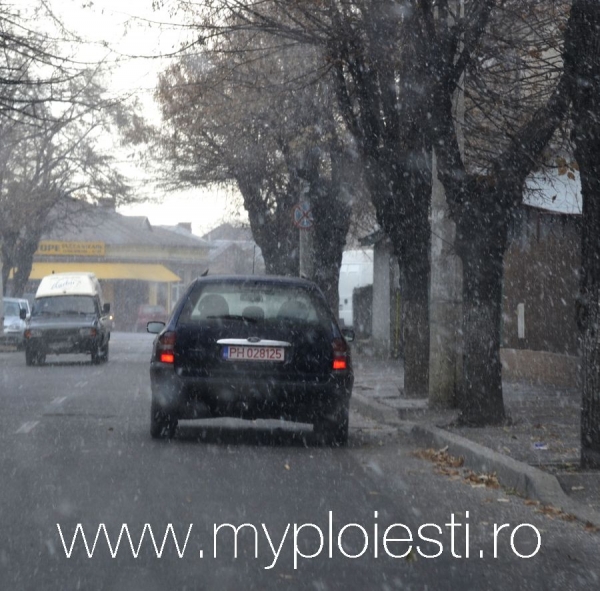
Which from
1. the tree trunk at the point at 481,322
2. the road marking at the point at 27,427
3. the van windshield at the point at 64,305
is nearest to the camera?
the road marking at the point at 27,427

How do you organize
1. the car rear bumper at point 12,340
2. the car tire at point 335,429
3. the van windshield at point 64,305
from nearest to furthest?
the car tire at point 335,429
the van windshield at point 64,305
the car rear bumper at point 12,340

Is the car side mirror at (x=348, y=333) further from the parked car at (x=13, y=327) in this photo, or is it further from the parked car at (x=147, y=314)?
the parked car at (x=147, y=314)

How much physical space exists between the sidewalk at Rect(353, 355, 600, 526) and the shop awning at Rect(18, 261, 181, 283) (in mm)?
55718

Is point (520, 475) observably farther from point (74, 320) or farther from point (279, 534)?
point (74, 320)

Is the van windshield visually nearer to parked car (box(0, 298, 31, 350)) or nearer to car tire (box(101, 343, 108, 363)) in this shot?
car tire (box(101, 343, 108, 363))

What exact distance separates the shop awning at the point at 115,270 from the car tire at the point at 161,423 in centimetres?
6304

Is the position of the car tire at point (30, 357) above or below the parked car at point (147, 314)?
below

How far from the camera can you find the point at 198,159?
121 ft

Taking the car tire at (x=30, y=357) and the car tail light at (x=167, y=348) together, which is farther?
the car tire at (x=30, y=357)

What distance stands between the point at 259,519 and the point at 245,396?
12.7 ft

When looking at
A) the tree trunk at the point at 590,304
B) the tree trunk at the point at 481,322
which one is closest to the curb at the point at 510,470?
the tree trunk at the point at 590,304

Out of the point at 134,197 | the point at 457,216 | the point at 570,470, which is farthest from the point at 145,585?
the point at 134,197

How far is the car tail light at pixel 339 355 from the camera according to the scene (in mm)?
11875

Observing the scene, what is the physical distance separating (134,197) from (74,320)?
49.4 feet
